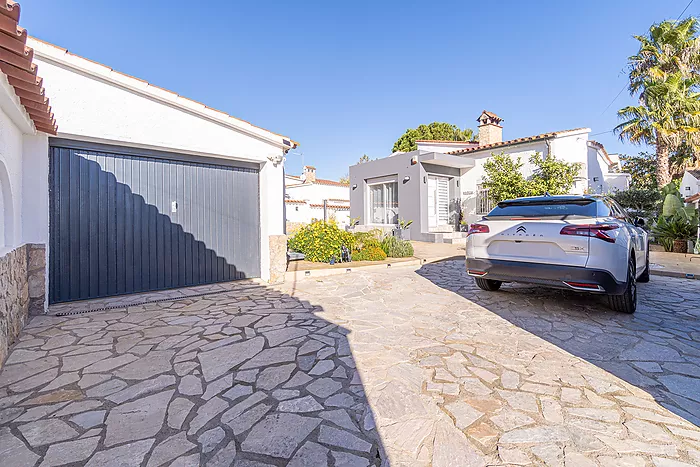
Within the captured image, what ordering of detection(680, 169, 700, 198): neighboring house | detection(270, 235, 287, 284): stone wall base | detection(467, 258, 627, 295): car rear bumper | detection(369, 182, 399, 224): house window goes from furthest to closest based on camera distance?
detection(680, 169, 700, 198): neighboring house
detection(369, 182, 399, 224): house window
detection(270, 235, 287, 284): stone wall base
detection(467, 258, 627, 295): car rear bumper

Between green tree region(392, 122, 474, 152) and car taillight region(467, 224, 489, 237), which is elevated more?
green tree region(392, 122, 474, 152)

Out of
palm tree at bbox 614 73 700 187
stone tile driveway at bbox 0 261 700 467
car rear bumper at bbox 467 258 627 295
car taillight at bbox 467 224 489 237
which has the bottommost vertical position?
→ stone tile driveway at bbox 0 261 700 467

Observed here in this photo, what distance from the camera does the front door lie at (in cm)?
1638

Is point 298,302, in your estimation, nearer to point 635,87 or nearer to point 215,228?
point 215,228

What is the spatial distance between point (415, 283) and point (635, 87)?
666 inches

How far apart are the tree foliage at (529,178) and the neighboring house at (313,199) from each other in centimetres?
966

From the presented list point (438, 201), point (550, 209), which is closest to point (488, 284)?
point (550, 209)

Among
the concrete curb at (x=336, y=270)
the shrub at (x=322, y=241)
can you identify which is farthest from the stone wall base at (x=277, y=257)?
the shrub at (x=322, y=241)

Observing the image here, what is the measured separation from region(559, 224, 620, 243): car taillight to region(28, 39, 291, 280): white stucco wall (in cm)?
525

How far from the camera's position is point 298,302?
5.62 metres

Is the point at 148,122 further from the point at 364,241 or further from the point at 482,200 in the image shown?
the point at 482,200

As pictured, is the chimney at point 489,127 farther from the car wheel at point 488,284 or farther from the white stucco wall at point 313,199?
the car wheel at point 488,284

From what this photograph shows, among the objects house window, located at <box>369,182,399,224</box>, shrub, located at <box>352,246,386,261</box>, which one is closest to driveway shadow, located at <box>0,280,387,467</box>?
shrub, located at <box>352,246,386,261</box>

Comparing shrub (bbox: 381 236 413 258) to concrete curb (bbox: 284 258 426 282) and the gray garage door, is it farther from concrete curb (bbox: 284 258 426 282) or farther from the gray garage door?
the gray garage door
